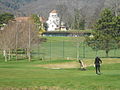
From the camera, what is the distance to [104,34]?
59094mm

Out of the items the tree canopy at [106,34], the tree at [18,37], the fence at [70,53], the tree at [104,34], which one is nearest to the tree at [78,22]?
the fence at [70,53]

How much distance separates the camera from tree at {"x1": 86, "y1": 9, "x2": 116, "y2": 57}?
58556 millimetres

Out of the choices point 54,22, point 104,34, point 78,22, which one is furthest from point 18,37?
point 54,22

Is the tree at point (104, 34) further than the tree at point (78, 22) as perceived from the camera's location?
No

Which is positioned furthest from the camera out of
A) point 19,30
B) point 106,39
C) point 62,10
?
point 62,10

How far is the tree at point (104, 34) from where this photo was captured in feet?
192

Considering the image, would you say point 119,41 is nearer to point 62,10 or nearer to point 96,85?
point 96,85

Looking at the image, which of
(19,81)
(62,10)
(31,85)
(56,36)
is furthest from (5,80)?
(62,10)

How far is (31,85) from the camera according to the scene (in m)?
23.0

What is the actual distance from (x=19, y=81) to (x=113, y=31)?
37403 mm

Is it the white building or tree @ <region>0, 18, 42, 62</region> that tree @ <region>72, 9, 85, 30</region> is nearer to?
the white building

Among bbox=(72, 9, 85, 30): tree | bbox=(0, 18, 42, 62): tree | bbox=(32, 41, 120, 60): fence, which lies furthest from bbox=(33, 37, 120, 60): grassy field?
bbox=(72, 9, 85, 30): tree

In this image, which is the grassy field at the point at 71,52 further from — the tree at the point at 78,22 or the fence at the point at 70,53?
the tree at the point at 78,22

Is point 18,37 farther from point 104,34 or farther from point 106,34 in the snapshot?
point 106,34
